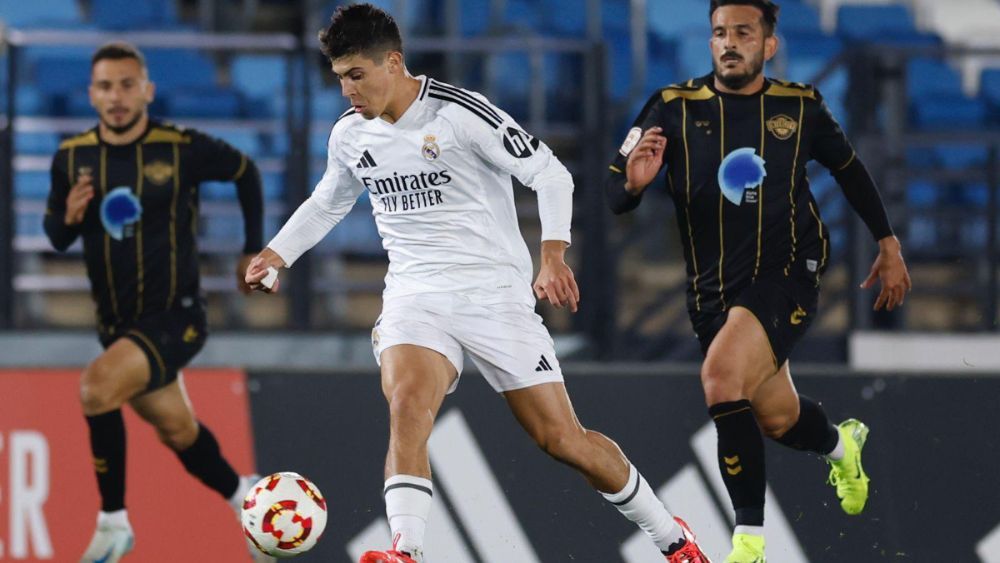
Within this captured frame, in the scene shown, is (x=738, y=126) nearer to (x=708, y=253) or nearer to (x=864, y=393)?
(x=708, y=253)

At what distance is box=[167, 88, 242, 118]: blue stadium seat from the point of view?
1007cm

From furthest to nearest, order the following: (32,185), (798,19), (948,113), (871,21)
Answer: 1. (871,21)
2. (798,19)
3. (948,113)
4. (32,185)

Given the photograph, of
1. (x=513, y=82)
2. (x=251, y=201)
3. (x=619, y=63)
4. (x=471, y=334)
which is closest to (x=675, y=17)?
(x=619, y=63)

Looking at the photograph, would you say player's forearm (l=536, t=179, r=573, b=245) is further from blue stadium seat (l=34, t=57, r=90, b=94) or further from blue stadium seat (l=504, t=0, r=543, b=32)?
blue stadium seat (l=504, t=0, r=543, b=32)

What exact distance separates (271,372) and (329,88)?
498 centimetres

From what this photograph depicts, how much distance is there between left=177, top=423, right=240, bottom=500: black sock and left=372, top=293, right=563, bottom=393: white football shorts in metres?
1.53

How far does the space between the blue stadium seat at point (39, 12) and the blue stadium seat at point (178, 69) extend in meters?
1.08

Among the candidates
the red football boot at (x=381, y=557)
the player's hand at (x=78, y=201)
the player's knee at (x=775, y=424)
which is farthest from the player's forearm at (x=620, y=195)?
the player's hand at (x=78, y=201)

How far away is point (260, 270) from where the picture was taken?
5340 mm

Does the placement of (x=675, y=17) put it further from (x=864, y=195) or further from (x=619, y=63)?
(x=864, y=195)

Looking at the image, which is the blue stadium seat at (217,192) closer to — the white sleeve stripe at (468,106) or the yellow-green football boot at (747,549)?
the white sleeve stripe at (468,106)

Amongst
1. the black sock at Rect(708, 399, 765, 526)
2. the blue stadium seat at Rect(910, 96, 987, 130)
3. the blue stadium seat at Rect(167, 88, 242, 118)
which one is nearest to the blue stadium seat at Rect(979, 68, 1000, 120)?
the blue stadium seat at Rect(910, 96, 987, 130)

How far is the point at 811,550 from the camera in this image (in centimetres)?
647

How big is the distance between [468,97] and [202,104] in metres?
5.09
